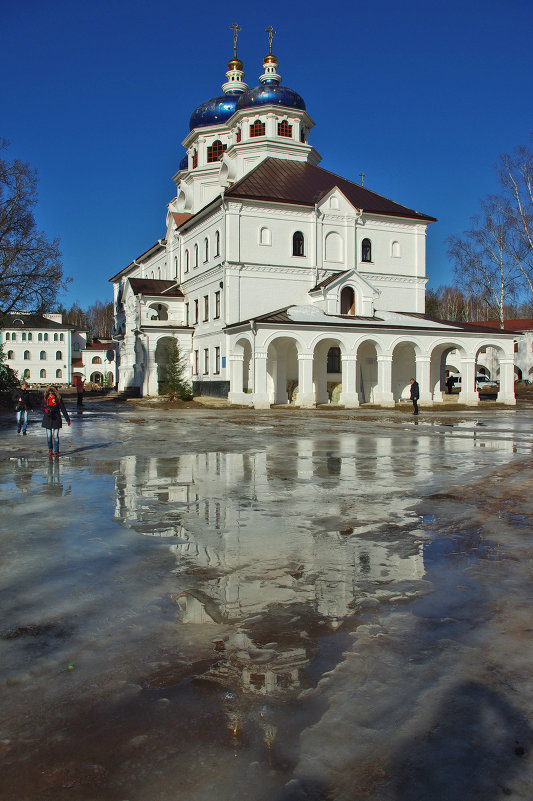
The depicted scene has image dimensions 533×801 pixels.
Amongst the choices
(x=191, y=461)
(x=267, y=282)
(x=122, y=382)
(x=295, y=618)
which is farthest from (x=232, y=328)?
(x=295, y=618)

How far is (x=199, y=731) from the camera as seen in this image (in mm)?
3000

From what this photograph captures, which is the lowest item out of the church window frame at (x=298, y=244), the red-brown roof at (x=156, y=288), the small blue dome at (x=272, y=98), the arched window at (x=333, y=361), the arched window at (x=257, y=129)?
the arched window at (x=333, y=361)

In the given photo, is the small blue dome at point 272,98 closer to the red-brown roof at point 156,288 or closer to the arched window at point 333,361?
the red-brown roof at point 156,288

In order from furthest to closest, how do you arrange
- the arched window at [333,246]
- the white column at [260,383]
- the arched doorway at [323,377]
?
the arched window at [333,246]
the arched doorway at [323,377]
the white column at [260,383]

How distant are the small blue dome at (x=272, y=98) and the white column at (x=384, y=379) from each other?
1905cm

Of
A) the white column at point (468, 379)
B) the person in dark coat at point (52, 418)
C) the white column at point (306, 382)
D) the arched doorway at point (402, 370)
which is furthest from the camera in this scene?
the arched doorway at point (402, 370)

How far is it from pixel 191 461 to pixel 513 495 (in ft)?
20.1

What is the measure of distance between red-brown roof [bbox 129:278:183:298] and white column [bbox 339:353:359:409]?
16.2m

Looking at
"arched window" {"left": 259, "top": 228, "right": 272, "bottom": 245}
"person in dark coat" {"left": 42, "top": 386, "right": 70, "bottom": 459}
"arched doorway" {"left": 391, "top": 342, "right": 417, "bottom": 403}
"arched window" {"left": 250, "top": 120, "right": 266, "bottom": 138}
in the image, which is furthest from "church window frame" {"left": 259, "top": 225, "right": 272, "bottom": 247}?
"person in dark coat" {"left": 42, "top": 386, "right": 70, "bottom": 459}

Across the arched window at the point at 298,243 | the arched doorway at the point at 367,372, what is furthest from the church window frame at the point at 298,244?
the arched doorway at the point at 367,372

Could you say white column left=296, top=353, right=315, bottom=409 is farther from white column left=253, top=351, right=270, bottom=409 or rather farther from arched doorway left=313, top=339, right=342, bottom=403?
arched doorway left=313, top=339, right=342, bottom=403

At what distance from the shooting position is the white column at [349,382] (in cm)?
3375

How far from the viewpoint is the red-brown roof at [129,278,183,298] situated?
45219 millimetres

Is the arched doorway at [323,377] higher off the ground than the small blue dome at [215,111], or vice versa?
the small blue dome at [215,111]
